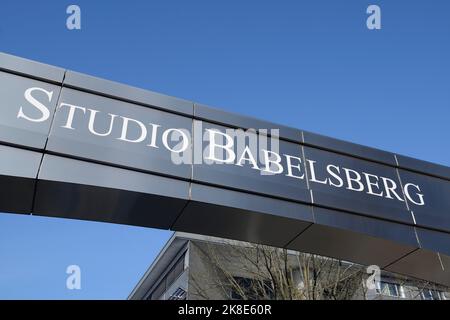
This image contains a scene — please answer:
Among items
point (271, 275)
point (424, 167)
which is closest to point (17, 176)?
point (424, 167)

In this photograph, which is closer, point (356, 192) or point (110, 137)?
point (110, 137)

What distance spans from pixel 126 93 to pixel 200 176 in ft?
3.73

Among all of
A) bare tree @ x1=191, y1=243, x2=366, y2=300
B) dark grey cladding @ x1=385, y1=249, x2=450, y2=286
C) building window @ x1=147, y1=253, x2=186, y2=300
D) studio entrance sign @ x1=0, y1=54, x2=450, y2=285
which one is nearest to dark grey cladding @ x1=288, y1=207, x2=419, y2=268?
studio entrance sign @ x1=0, y1=54, x2=450, y2=285

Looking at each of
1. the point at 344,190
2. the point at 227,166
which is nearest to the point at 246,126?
the point at 227,166

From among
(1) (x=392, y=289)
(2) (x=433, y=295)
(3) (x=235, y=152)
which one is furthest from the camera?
(2) (x=433, y=295)

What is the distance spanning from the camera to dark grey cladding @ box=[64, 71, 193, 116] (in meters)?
3.82

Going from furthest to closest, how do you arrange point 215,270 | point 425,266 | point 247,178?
1. point 215,270
2. point 425,266
3. point 247,178

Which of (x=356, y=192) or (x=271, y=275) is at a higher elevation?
(x=271, y=275)

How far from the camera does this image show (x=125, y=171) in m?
3.50

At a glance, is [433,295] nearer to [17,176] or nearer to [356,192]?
[356,192]

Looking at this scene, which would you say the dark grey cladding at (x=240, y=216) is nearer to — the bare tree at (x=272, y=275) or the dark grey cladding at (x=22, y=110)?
the dark grey cladding at (x=22, y=110)

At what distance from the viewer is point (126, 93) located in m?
3.95

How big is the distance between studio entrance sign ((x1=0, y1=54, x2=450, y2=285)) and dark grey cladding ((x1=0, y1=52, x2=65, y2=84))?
0.01 metres

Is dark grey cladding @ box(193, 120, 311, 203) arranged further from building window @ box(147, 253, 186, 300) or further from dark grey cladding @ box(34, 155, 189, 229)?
building window @ box(147, 253, 186, 300)
